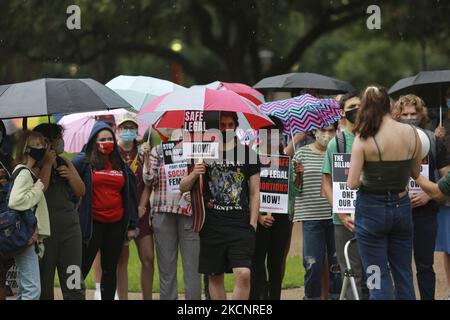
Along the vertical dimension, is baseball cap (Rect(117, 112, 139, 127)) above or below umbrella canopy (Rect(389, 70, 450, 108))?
below

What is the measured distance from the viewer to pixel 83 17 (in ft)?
77.2

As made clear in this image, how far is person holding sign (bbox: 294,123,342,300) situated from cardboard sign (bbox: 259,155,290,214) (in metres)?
0.31

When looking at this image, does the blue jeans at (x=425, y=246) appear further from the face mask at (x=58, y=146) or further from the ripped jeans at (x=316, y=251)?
the face mask at (x=58, y=146)

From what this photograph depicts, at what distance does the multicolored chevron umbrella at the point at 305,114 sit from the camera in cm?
1011

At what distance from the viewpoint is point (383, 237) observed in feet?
27.2

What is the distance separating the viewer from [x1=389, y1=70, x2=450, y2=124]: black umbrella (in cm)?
1103

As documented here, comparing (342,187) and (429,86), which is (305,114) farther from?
(429,86)

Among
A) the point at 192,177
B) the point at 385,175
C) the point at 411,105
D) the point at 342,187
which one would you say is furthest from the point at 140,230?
the point at 385,175

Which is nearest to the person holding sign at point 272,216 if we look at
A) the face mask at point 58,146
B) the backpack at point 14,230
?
the face mask at point 58,146

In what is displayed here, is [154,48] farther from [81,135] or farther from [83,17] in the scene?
[81,135]

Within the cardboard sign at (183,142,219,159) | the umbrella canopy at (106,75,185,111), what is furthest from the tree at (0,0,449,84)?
the cardboard sign at (183,142,219,159)

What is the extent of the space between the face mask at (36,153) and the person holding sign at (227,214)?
1.17 m

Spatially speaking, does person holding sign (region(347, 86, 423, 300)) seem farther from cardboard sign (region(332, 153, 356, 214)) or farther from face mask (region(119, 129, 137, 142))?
face mask (region(119, 129, 137, 142))
